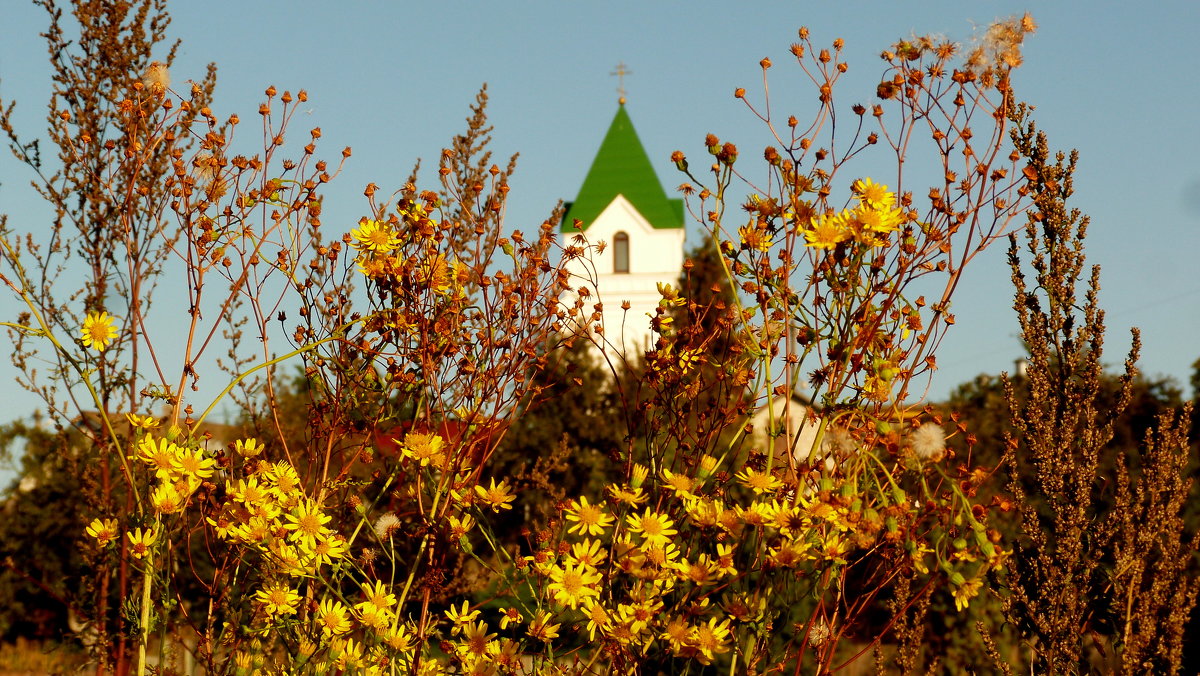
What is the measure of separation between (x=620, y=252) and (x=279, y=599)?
35.3 meters

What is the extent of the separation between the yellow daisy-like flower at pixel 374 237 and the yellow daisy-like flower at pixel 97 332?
0.66m

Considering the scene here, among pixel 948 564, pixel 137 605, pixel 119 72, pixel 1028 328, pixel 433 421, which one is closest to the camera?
pixel 948 564

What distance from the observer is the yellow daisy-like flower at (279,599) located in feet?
8.20

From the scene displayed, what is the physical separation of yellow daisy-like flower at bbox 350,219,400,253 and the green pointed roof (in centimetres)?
3386

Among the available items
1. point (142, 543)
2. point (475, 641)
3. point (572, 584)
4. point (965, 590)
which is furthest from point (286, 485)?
point (965, 590)

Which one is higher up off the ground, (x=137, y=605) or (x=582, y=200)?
(x=582, y=200)

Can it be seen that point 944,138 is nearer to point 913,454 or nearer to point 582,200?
point 913,454

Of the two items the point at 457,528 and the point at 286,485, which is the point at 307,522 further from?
the point at 457,528

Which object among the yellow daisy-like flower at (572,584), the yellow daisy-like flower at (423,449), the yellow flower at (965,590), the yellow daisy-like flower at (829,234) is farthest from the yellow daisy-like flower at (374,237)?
the yellow flower at (965,590)

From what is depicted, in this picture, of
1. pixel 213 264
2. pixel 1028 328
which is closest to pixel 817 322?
pixel 1028 328

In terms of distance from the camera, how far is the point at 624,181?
36969 mm

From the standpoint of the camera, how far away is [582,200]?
3684cm

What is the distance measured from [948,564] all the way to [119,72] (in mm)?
4515

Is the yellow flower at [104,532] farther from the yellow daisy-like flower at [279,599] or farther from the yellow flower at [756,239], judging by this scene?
the yellow flower at [756,239]
